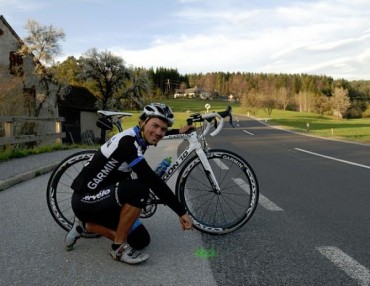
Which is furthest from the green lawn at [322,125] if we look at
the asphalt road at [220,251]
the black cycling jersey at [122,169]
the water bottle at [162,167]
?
the asphalt road at [220,251]

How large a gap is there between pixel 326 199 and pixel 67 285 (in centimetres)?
456

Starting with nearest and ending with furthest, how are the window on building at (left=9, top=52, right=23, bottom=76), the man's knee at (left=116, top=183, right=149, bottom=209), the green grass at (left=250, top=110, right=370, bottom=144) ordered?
the man's knee at (left=116, top=183, right=149, bottom=209)
the green grass at (left=250, top=110, right=370, bottom=144)
the window on building at (left=9, top=52, right=23, bottom=76)

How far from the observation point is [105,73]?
49125mm

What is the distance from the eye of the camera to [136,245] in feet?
12.3

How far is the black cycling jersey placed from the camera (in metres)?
3.58

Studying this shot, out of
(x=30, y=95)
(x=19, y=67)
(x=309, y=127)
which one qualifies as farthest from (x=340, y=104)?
(x=30, y=95)

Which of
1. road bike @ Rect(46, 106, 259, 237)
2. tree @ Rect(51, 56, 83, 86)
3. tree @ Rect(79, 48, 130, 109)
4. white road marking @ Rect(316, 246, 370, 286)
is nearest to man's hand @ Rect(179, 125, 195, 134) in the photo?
road bike @ Rect(46, 106, 259, 237)

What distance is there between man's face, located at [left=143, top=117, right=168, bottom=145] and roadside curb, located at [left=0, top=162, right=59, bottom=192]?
14.7 ft

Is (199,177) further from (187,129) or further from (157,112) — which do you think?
(157,112)

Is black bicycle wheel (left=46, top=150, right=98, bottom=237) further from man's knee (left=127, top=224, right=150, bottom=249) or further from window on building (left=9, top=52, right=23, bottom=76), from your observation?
window on building (left=9, top=52, right=23, bottom=76)

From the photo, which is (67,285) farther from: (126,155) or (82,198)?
(126,155)

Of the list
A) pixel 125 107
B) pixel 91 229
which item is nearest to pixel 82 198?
pixel 91 229

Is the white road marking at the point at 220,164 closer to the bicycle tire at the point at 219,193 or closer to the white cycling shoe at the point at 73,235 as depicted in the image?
the bicycle tire at the point at 219,193

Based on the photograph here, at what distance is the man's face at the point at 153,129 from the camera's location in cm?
376
